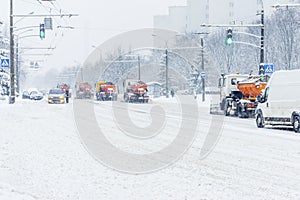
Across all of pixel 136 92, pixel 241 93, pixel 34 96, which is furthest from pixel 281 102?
pixel 34 96

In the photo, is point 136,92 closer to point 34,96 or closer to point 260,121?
point 34,96

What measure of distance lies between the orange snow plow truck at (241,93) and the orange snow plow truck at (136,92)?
876 inches

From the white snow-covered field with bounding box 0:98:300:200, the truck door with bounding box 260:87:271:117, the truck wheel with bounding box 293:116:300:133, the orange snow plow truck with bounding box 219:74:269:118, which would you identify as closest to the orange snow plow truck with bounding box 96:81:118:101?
the orange snow plow truck with bounding box 219:74:269:118

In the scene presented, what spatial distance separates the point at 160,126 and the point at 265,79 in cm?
1230

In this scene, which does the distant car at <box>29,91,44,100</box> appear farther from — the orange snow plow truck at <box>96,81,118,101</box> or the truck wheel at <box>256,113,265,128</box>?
the truck wheel at <box>256,113,265,128</box>

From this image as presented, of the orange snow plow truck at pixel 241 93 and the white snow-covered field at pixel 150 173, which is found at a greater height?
the orange snow plow truck at pixel 241 93

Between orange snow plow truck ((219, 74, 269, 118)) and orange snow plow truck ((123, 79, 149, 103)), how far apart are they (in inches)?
876

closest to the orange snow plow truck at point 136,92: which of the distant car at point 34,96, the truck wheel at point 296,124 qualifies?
the distant car at point 34,96

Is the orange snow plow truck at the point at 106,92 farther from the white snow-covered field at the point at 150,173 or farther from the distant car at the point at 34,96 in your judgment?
the white snow-covered field at the point at 150,173

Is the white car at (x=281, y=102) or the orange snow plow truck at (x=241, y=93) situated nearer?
the white car at (x=281, y=102)

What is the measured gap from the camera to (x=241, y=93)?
117 ft

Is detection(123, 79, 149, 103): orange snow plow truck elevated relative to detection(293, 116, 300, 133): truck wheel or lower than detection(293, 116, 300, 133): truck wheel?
elevated

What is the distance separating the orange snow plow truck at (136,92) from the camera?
6134 centimetres

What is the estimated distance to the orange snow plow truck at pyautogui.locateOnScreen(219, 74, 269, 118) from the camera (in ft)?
111
